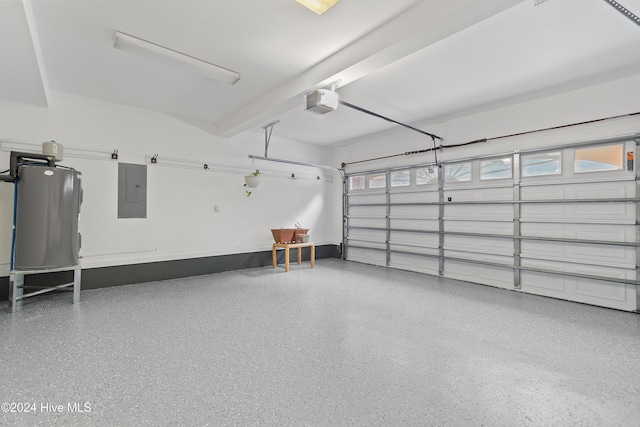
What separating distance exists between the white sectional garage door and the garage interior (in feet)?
0.10

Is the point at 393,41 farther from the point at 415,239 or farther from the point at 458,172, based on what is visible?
the point at 415,239

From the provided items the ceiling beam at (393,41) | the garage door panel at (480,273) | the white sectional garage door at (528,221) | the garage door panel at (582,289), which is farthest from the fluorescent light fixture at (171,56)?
the garage door panel at (582,289)

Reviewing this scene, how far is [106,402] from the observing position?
172 centimetres

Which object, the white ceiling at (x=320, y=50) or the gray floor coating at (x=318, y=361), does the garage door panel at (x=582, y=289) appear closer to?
the gray floor coating at (x=318, y=361)

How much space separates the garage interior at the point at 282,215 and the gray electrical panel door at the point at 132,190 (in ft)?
0.11

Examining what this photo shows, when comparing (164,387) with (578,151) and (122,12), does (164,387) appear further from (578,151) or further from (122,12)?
(578,151)

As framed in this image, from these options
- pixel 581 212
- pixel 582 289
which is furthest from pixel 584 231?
pixel 582 289

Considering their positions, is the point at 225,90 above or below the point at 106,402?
above

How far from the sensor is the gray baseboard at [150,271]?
392 centimetres

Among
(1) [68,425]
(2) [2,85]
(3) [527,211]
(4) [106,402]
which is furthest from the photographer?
(3) [527,211]

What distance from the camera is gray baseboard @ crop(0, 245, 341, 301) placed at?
3924mm

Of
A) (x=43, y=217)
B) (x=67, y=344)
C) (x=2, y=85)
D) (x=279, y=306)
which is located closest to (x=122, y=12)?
(x=2, y=85)

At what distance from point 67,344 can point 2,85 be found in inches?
124

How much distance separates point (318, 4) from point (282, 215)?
4.69 meters
